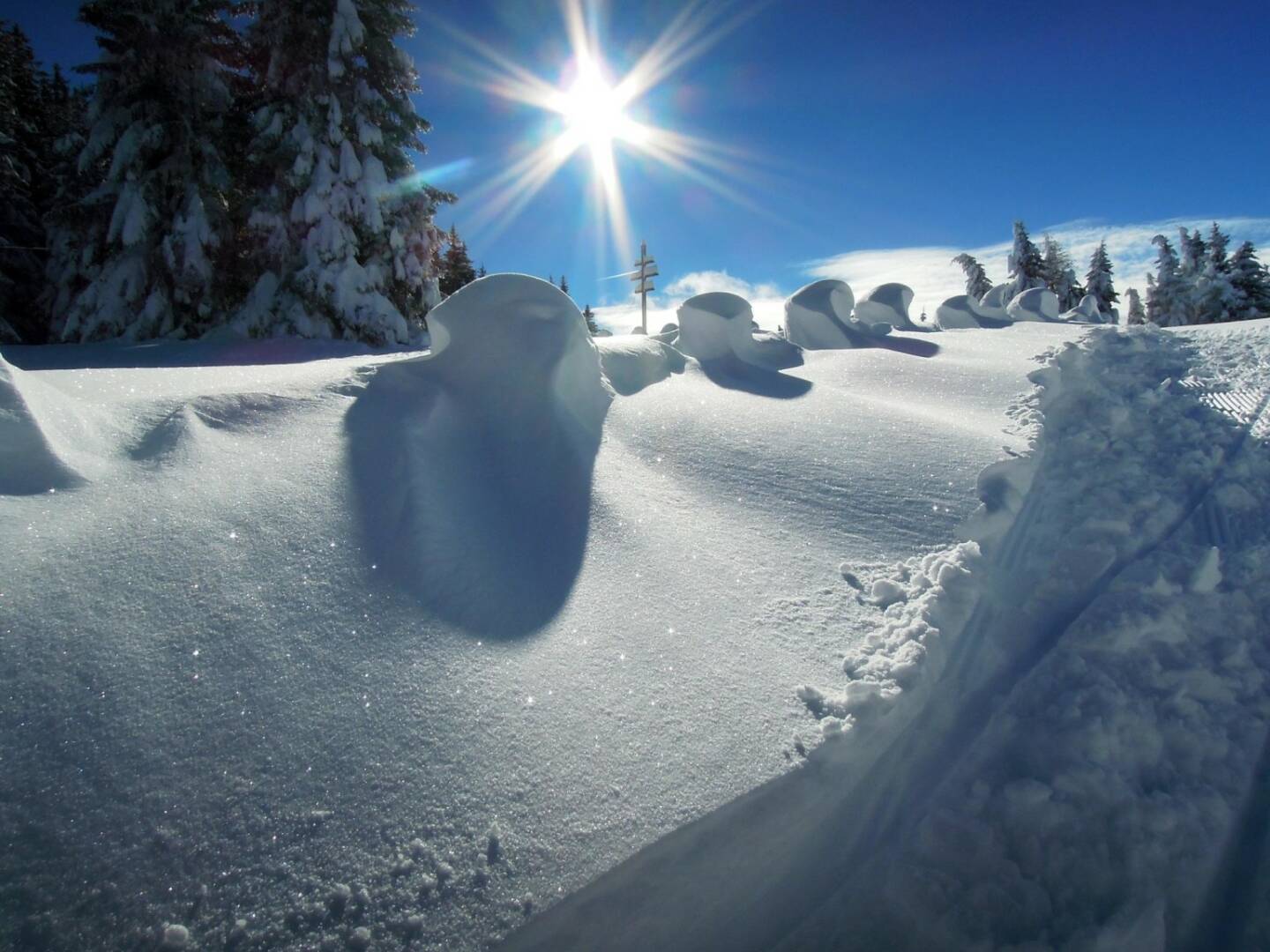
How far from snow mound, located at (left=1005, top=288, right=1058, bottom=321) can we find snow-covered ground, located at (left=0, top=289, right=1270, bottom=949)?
14251 millimetres

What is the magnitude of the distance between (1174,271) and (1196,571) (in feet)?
130

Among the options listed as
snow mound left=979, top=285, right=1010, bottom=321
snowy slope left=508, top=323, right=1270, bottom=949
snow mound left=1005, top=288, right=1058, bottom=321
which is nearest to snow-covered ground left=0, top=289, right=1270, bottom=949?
snowy slope left=508, top=323, right=1270, bottom=949

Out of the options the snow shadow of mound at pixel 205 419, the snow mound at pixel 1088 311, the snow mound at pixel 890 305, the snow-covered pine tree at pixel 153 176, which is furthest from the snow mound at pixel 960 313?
the snow-covered pine tree at pixel 153 176

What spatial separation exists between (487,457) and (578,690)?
5.90ft

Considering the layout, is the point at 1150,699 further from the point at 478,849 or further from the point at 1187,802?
the point at 478,849

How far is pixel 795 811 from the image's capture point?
5.64 feet

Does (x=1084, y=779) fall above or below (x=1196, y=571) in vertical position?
below

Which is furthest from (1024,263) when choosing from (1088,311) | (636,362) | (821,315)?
(636,362)

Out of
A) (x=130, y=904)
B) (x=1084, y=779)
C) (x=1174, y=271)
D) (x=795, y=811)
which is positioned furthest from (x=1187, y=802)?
(x=1174, y=271)

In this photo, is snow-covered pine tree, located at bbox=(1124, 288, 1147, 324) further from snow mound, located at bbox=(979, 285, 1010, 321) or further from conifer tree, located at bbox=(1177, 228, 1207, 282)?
snow mound, located at bbox=(979, 285, 1010, 321)

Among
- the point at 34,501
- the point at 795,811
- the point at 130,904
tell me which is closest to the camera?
the point at 130,904

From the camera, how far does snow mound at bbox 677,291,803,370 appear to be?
279 inches

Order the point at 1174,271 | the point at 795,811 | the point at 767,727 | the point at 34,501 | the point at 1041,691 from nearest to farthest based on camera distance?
the point at 795,811 → the point at 767,727 → the point at 34,501 → the point at 1041,691 → the point at 1174,271

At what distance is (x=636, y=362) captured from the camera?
5.37 metres
